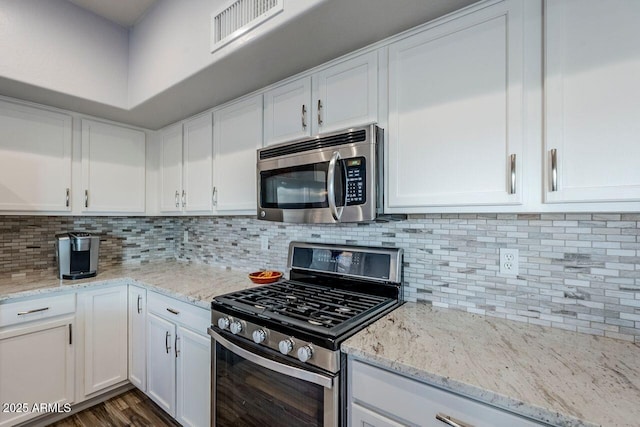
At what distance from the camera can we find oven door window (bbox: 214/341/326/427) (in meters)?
1.13

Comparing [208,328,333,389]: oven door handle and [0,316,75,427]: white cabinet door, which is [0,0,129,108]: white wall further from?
[208,328,333,389]: oven door handle

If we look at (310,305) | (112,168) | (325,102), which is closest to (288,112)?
(325,102)

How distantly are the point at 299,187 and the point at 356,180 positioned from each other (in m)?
0.35

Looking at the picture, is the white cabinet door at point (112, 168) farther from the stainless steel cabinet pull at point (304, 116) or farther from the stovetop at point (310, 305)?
the stainless steel cabinet pull at point (304, 116)

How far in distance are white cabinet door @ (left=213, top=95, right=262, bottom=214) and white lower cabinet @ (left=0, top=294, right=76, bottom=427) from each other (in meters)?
1.22

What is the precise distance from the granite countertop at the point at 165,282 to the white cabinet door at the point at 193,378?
0.74 feet

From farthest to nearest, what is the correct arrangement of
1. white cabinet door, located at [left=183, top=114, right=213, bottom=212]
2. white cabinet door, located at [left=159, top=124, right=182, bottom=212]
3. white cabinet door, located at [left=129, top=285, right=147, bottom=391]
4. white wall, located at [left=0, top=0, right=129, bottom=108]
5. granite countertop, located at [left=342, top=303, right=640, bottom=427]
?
white cabinet door, located at [left=159, top=124, right=182, bottom=212]
white cabinet door, located at [left=183, top=114, right=213, bottom=212]
white cabinet door, located at [left=129, top=285, right=147, bottom=391]
white wall, located at [left=0, top=0, right=129, bottom=108]
granite countertop, located at [left=342, top=303, right=640, bottom=427]

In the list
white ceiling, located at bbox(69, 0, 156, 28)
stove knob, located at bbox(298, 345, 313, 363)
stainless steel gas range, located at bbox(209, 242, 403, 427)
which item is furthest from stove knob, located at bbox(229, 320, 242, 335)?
white ceiling, located at bbox(69, 0, 156, 28)

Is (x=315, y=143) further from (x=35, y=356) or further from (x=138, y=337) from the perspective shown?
(x=35, y=356)

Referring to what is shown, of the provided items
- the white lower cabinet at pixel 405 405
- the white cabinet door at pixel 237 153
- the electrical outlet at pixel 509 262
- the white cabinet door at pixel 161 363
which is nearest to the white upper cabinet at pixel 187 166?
the white cabinet door at pixel 237 153

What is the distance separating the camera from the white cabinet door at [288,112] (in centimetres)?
166

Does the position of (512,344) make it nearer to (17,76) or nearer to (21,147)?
(17,76)

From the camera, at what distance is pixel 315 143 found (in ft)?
4.92

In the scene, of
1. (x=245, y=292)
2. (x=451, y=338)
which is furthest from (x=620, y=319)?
(x=245, y=292)
